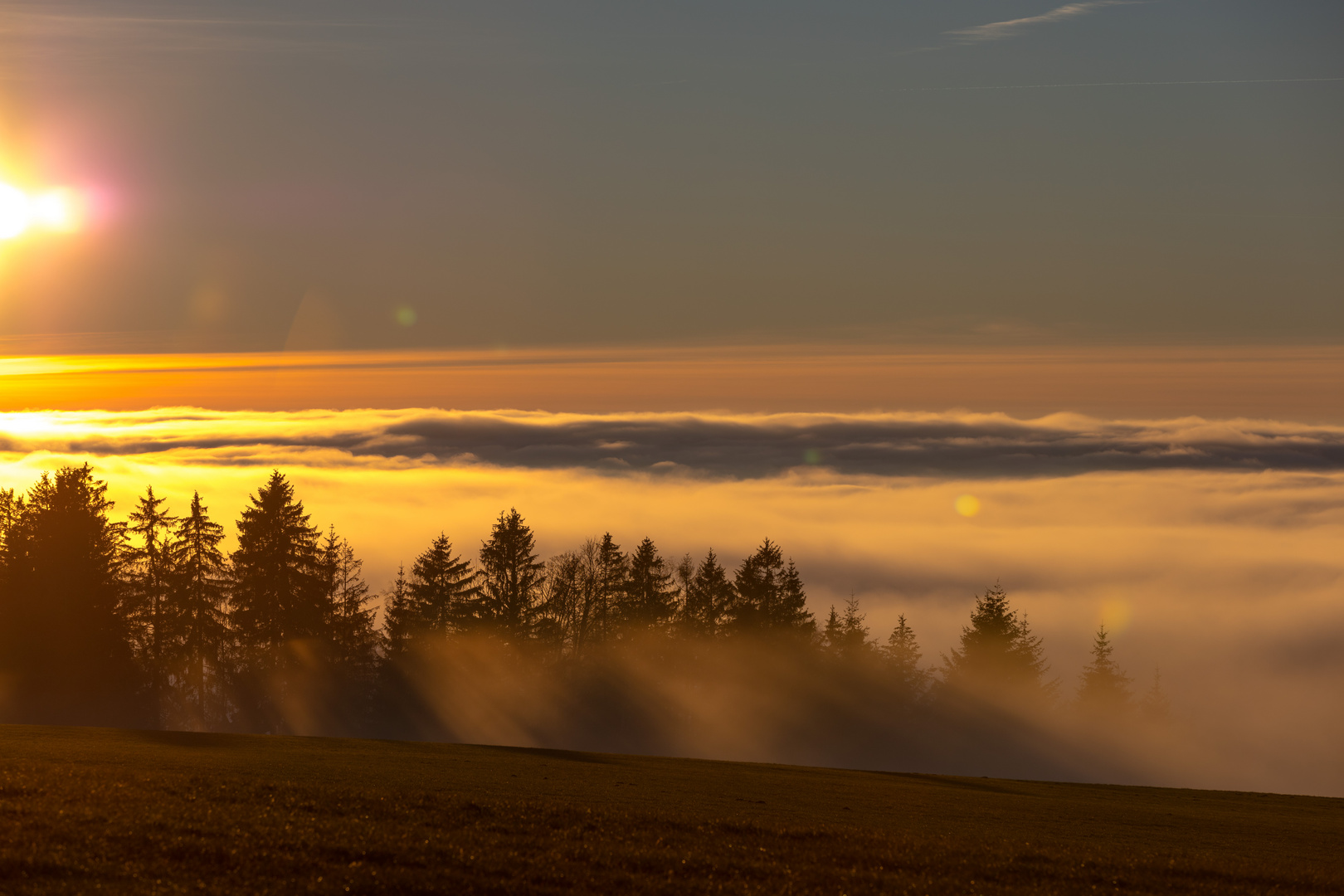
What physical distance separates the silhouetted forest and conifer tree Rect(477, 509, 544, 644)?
0.17 meters

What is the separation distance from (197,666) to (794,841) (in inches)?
2826

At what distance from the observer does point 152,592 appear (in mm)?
84625

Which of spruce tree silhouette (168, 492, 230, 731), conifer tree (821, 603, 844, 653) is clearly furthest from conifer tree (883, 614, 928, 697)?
spruce tree silhouette (168, 492, 230, 731)

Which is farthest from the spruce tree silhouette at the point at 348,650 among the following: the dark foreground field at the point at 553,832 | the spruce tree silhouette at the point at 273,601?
the dark foreground field at the point at 553,832

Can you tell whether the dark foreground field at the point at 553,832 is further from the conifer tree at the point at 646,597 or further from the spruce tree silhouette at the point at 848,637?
the spruce tree silhouette at the point at 848,637

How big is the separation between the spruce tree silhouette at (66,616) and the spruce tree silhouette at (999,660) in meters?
75.9

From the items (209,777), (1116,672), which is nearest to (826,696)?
(1116,672)

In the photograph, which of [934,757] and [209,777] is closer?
[209,777]

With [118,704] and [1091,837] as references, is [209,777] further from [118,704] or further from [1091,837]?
[118,704]

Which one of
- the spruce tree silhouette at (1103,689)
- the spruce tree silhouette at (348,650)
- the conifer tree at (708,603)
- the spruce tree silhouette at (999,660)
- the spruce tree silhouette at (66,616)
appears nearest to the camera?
the spruce tree silhouette at (66,616)

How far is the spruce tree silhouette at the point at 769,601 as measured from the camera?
99.5m

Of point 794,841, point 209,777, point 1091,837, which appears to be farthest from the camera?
point 1091,837

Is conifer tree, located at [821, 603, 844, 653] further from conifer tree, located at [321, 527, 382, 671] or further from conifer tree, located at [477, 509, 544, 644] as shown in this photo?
conifer tree, located at [321, 527, 382, 671]

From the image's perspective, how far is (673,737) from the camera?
98812 millimetres
